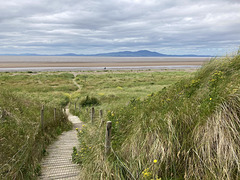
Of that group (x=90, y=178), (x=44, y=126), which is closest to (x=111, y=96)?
(x=44, y=126)

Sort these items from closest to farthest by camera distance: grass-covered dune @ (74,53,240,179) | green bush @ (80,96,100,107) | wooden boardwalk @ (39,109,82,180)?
1. grass-covered dune @ (74,53,240,179)
2. wooden boardwalk @ (39,109,82,180)
3. green bush @ (80,96,100,107)

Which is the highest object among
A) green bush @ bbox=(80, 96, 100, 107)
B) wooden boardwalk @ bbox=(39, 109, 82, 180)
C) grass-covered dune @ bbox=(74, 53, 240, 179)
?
grass-covered dune @ bbox=(74, 53, 240, 179)

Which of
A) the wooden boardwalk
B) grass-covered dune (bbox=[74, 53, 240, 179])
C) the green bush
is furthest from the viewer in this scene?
the green bush

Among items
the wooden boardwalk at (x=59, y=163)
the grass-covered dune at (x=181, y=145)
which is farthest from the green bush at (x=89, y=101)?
the grass-covered dune at (x=181, y=145)

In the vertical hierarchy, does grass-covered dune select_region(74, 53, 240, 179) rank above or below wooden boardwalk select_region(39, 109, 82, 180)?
above

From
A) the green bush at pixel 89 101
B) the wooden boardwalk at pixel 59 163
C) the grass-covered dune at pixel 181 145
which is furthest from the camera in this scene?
the green bush at pixel 89 101

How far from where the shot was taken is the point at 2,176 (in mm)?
4609

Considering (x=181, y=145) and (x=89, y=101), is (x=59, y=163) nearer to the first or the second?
(x=181, y=145)

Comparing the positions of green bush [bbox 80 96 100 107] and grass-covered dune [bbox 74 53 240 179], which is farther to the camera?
green bush [bbox 80 96 100 107]

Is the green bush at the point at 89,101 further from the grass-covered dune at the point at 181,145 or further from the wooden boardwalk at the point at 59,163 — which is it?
the grass-covered dune at the point at 181,145

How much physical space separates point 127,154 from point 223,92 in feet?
8.79

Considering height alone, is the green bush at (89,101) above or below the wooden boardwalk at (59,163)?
below

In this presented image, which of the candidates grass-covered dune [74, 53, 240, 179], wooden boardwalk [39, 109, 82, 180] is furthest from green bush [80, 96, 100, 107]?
grass-covered dune [74, 53, 240, 179]

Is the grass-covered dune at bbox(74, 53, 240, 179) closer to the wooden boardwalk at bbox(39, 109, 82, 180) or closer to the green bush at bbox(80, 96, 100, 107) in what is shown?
the wooden boardwalk at bbox(39, 109, 82, 180)
